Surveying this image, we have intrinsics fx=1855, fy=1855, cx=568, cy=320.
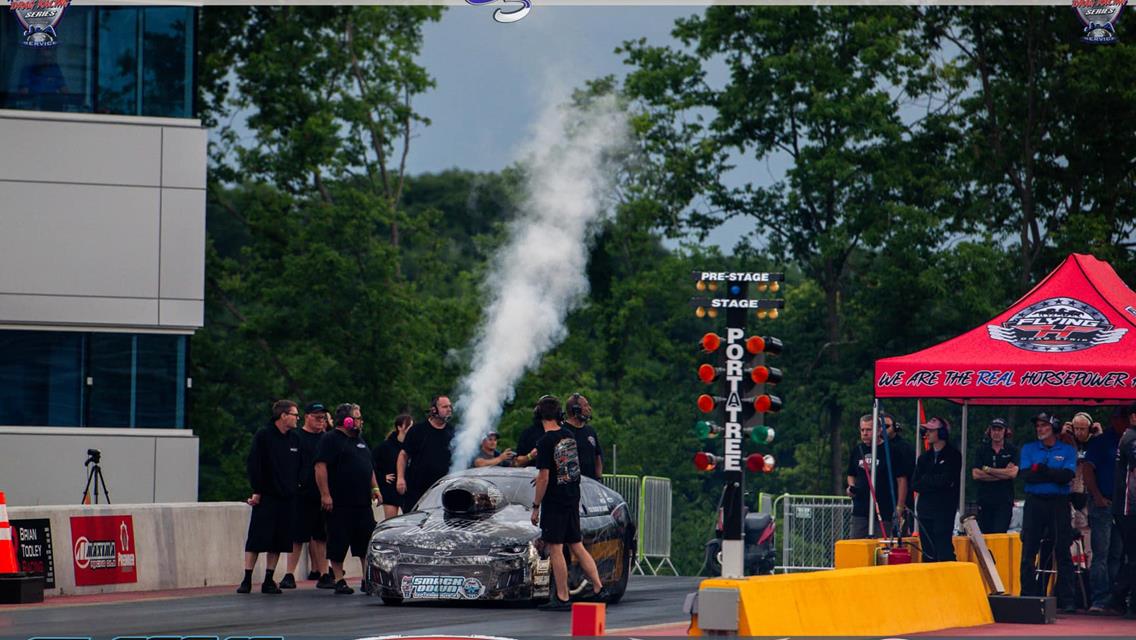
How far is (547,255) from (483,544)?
116 feet

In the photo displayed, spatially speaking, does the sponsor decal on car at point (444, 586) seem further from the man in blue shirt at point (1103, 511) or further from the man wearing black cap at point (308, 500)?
the man in blue shirt at point (1103, 511)

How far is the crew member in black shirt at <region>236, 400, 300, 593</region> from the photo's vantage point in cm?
1909

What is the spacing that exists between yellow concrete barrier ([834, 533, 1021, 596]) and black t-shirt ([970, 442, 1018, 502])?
0.80 metres

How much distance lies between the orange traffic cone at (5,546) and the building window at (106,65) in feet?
41.3

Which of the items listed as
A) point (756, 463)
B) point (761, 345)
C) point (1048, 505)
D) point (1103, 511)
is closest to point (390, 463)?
point (1048, 505)

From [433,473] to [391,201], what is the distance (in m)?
28.3

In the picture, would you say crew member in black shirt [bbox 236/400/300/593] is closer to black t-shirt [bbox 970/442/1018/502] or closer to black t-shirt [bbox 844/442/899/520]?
black t-shirt [bbox 844/442/899/520]

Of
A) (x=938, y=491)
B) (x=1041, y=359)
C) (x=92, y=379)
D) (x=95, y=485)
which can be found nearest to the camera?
(x=1041, y=359)

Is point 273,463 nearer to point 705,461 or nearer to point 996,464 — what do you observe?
point 705,461

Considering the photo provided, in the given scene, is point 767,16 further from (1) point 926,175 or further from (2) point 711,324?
(2) point 711,324

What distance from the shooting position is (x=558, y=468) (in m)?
16.2

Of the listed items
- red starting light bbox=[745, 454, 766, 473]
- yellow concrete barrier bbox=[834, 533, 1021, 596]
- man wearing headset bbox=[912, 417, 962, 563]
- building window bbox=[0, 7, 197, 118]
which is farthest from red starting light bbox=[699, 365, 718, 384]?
building window bbox=[0, 7, 197, 118]

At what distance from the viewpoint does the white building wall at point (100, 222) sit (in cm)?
2900

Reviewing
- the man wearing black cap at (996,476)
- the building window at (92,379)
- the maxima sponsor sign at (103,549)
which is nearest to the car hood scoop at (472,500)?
the maxima sponsor sign at (103,549)
